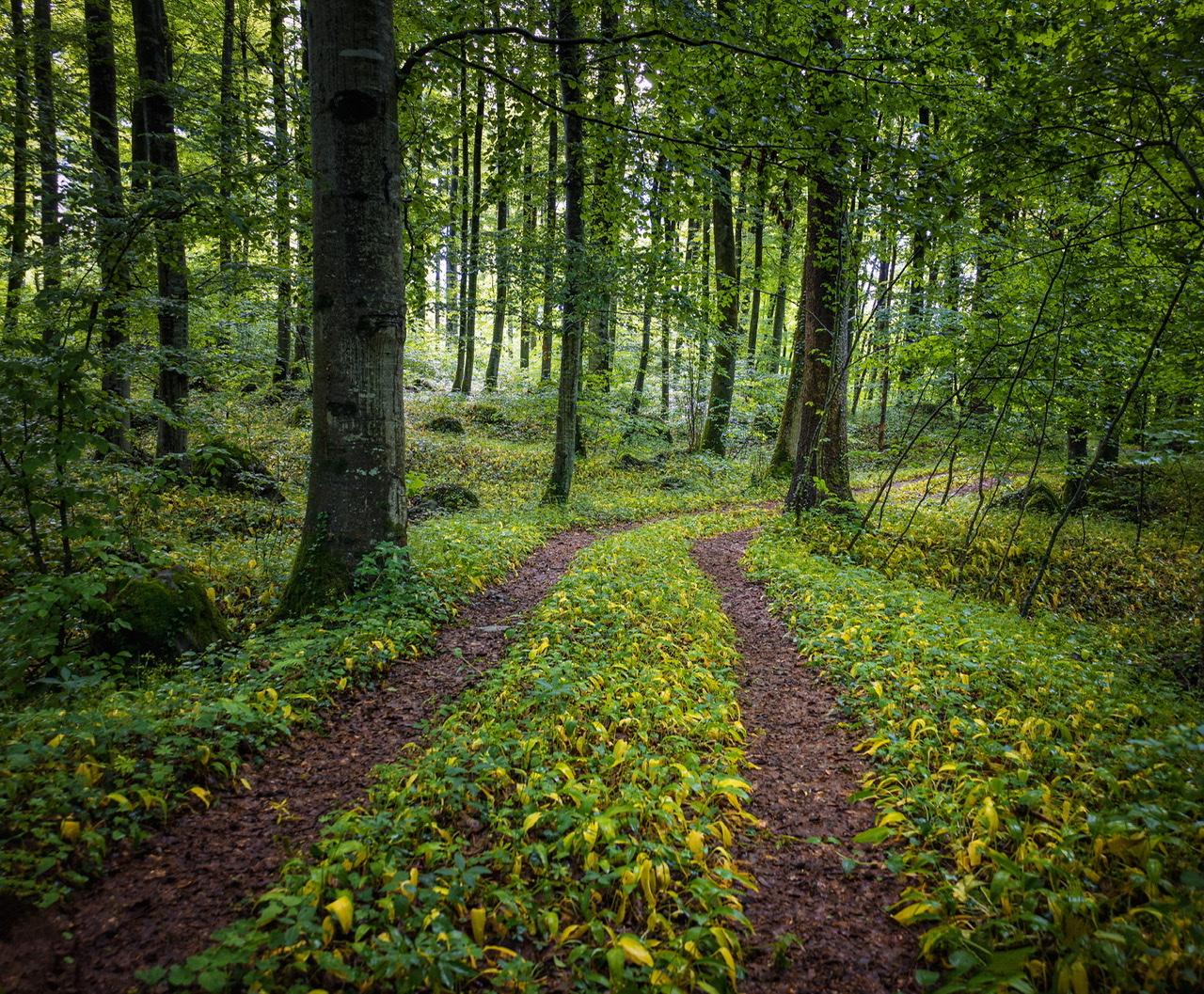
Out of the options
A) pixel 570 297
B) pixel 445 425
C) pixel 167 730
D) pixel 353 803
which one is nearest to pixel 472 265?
pixel 570 297

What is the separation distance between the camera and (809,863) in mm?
3414

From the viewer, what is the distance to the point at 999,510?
12.9 m

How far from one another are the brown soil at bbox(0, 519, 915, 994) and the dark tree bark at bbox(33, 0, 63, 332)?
12.9 feet

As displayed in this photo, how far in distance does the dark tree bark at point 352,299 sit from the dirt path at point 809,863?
4.41 meters

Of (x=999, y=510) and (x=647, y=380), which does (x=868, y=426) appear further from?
(x=999, y=510)

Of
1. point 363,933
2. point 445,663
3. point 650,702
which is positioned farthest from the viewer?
point 445,663

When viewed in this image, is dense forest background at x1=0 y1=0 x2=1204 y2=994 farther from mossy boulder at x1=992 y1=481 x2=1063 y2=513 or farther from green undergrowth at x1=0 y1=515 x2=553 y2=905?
mossy boulder at x1=992 y1=481 x2=1063 y2=513

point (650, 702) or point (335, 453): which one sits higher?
point (335, 453)

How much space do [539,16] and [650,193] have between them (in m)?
2.47

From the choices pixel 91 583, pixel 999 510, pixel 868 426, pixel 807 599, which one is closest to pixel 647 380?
pixel 868 426

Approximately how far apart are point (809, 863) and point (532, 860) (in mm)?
1716

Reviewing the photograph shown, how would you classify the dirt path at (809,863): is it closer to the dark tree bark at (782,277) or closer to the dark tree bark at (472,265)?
the dark tree bark at (472,265)

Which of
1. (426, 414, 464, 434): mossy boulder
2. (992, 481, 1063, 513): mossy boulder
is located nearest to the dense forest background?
(992, 481, 1063, 513): mossy boulder

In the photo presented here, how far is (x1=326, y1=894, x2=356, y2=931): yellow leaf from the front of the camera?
246cm
